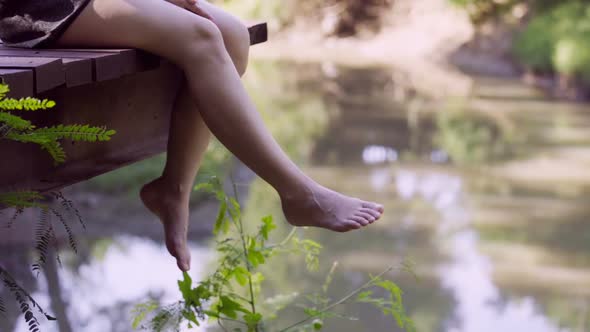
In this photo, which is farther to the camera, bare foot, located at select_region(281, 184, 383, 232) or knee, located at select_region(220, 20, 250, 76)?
knee, located at select_region(220, 20, 250, 76)

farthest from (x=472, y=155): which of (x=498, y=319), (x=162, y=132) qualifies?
(x=162, y=132)

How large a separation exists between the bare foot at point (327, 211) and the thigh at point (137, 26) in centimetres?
34

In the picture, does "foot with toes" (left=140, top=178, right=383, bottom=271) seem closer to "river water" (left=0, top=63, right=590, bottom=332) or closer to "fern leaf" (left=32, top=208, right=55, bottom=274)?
"fern leaf" (left=32, top=208, right=55, bottom=274)

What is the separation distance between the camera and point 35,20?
5.56 feet

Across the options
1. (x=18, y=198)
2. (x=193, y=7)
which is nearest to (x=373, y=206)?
(x=193, y=7)

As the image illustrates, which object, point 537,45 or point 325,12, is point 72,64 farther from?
point 325,12

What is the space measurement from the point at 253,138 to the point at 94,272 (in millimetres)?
2980

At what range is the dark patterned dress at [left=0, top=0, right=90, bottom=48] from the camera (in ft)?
5.47

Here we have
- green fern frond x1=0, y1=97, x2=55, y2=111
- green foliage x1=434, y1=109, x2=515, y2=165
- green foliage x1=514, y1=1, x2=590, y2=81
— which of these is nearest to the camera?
green fern frond x1=0, y1=97, x2=55, y2=111

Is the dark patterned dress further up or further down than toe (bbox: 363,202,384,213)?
further up

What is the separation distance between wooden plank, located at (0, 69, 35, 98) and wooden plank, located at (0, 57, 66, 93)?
0.5 inches

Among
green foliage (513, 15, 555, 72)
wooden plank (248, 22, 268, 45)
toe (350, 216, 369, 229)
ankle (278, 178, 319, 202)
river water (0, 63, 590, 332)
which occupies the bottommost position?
green foliage (513, 15, 555, 72)

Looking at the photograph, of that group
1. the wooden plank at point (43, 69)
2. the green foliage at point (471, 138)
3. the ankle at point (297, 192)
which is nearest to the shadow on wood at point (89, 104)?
the wooden plank at point (43, 69)

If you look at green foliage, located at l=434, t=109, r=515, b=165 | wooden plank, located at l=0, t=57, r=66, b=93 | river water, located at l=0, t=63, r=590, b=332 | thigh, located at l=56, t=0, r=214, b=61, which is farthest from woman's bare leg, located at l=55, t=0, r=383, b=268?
green foliage, located at l=434, t=109, r=515, b=165
